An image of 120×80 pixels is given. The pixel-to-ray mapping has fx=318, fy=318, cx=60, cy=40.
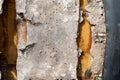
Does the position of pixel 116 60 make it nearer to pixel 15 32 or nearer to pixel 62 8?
pixel 62 8

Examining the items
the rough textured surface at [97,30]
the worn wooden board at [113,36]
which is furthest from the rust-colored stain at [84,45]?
the worn wooden board at [113,36]

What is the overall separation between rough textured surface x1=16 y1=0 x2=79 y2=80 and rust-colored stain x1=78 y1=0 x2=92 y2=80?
0.11 feet

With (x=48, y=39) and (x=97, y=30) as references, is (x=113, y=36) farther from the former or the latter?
(x=48, y=39)

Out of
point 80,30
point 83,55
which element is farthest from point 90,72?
point 80,30

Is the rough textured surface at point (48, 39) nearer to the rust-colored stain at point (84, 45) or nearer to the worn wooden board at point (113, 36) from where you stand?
the rust-colored stain at point (84, 45)

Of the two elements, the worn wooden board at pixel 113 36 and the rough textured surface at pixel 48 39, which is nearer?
the worn wooden board at pixel 113 36

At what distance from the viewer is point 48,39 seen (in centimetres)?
128

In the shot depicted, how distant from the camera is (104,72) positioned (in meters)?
1.15

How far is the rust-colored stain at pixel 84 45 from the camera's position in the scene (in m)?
1.28

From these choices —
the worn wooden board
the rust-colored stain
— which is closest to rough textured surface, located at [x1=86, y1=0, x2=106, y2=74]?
the rust-colored stain

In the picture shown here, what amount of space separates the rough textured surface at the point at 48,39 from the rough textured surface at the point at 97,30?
0.06m

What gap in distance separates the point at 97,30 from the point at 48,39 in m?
0.20

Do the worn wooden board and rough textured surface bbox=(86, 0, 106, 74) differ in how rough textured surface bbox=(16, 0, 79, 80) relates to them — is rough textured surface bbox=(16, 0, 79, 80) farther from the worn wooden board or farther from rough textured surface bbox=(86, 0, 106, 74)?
the worn wooden board

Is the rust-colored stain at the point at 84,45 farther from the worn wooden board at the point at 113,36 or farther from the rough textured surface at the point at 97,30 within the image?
the worn wooden board at the point at 113,36
